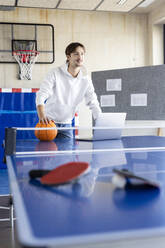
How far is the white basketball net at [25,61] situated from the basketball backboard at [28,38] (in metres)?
0.09

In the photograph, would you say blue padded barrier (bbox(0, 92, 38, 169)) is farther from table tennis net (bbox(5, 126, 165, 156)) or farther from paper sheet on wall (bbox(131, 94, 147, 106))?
paper sheet on wall (bbox(131, 94, 147, 106))

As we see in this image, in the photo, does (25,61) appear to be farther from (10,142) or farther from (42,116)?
(10,142)

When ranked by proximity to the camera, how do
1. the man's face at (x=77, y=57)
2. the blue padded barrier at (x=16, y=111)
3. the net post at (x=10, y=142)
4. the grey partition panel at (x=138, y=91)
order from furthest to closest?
the blue padded barrier at (x=16, y=111) → the grey partition panel at (x=138, y=91) → the man's face at (x=77, y=57) → the net post at (x=10, y=142)

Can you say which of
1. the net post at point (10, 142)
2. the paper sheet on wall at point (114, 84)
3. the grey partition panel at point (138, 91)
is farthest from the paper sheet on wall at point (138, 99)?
the net post at point (10, 142)

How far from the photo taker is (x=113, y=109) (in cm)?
435

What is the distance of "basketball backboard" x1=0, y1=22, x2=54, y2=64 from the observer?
202 inches

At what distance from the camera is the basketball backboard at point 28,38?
5125 mm

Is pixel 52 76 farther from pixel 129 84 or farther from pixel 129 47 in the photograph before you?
pixel 129 47

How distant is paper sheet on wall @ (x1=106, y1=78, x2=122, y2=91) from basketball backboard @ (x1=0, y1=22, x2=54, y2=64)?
53.1 inches

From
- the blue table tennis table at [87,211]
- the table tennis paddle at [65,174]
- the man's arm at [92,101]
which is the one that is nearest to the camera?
the blue table tennis table at [87,211]

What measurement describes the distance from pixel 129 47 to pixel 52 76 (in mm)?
3408

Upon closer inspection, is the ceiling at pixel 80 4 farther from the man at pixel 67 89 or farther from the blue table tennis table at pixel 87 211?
the blue table tennis table at pixel 87 211

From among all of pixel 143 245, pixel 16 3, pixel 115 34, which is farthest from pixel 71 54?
pixel 115 34

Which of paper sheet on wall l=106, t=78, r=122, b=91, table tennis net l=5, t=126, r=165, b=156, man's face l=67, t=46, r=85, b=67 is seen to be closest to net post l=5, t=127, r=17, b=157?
table tennis net l=5, t=126, r=165, b=156
